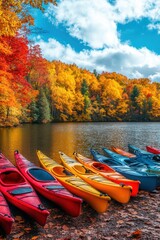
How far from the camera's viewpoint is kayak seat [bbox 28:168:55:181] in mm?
6914

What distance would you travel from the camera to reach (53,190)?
19.8 feet

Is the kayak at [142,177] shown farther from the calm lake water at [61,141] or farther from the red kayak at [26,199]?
the calm lake water at [61,141]

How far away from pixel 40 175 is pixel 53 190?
1319mm

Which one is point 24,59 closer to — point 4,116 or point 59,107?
point 4,116

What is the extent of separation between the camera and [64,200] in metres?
5.62

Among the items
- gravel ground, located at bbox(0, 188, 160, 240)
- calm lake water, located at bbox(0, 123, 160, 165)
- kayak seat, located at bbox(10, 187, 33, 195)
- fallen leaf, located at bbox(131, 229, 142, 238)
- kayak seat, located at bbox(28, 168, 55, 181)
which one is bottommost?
gravel ground, located at bbox(0, 188, 160, 240)

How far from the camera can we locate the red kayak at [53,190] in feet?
17.7

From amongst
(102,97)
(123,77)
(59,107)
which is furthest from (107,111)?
(123,77)

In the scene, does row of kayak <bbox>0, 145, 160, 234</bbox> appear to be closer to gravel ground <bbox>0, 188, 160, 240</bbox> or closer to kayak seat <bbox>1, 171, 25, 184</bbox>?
kayak seat <bbox>1, 171, 25, 184</bbox>

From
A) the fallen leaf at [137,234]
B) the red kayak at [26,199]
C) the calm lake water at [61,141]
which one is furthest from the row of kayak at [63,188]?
the calm lake water at [61,141]

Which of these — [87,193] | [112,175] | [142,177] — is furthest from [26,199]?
[142,177]

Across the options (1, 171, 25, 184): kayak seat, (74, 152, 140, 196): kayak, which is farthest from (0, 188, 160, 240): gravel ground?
(1, 171, 25, 184): kayak seat

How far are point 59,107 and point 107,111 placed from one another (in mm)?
16577

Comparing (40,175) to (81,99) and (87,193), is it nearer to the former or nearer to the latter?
(87,193)
